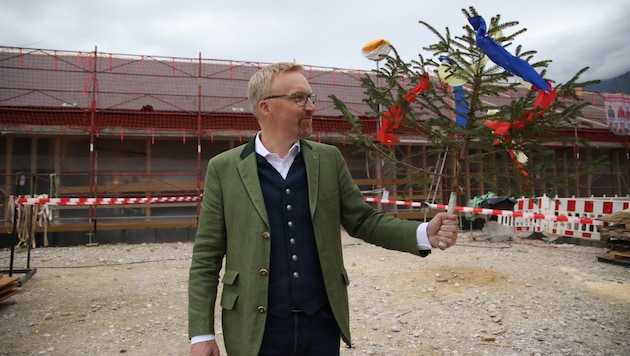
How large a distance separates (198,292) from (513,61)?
1.69 metres

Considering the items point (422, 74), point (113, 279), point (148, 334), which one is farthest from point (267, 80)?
point (113, 279)

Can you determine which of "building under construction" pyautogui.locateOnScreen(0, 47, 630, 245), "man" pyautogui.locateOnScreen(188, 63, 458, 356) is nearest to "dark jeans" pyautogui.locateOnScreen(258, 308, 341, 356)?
"man" pyautogui.locateOnScreen(188, 63, 458, 356)

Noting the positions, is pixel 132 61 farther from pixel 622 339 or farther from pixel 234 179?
→ pixel 622 339

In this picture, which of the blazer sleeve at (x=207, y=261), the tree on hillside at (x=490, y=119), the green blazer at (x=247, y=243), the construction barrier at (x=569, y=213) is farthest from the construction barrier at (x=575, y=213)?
the blazer sleeve at (x=207, y=261)

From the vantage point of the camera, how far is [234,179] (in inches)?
66.4

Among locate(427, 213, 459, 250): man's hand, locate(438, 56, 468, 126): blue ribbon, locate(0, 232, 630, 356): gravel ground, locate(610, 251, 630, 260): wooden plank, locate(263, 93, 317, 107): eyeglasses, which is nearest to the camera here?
locate(427, 213, 459, 250): man's hand

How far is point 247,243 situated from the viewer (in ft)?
5.23

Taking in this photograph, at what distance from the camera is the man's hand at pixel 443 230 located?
1.55 meters

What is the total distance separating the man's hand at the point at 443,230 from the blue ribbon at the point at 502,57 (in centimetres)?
71

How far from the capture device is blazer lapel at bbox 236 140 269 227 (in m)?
1.60

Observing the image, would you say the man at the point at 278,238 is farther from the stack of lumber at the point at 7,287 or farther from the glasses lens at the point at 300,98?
the stack of lumber at the point at 7,287

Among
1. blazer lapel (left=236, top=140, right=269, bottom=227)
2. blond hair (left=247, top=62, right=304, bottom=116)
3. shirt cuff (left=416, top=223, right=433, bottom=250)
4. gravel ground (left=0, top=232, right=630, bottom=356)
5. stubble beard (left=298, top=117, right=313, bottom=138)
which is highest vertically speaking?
blond hair (left=247, top=62, right=304, bottom=116)

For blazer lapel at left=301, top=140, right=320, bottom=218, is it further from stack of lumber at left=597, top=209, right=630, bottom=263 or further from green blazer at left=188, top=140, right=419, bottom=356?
stack of lumber at left=597, top=209, right=630, bottom=263

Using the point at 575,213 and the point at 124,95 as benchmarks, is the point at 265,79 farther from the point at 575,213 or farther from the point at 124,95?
the point at 124,95
